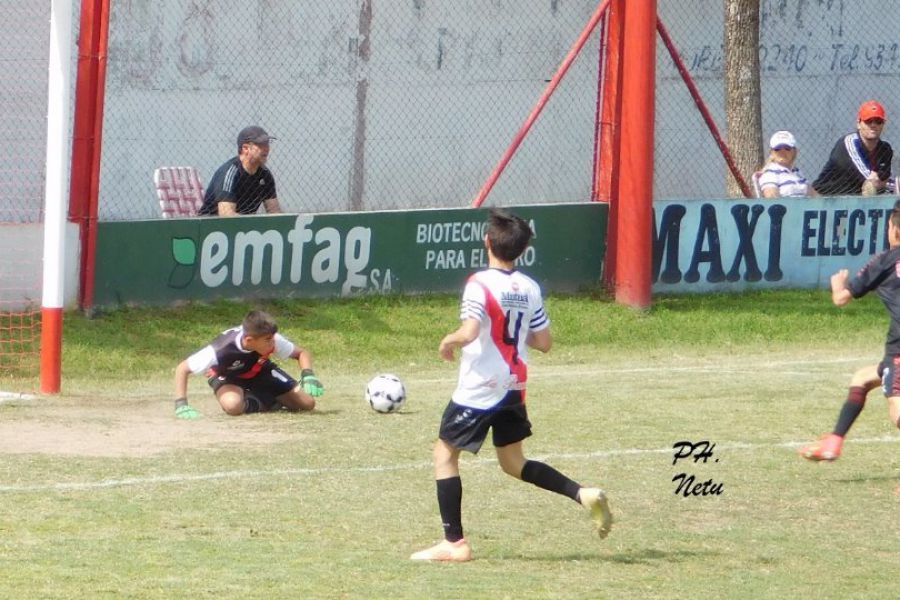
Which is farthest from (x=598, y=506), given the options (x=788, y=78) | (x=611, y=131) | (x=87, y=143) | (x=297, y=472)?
(x=788, y=78)

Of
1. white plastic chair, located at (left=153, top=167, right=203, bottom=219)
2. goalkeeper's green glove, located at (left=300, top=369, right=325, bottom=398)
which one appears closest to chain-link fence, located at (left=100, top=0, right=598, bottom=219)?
white plastic chair, located at (left=153, top=167, right=203, bottom=219)

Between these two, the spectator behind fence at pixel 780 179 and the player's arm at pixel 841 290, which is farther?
the spectator behind fence at pixel 780 179

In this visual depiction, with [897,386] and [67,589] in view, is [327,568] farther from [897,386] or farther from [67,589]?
[897,386]

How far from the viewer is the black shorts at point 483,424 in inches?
309

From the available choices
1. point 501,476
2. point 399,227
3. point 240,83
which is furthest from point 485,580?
point 240,83

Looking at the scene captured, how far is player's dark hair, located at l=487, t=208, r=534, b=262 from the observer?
310 inches

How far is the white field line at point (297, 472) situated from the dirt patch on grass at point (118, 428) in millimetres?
819

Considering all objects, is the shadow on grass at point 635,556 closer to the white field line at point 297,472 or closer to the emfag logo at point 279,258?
the white field line at point 297,472

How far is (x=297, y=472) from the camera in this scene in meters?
9.99

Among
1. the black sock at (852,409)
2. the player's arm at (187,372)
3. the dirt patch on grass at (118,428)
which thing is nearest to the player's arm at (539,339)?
the black sock at (852,409)

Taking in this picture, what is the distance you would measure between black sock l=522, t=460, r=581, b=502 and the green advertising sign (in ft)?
26.1

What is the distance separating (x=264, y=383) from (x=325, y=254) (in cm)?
461

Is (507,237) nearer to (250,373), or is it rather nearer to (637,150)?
(250,373)

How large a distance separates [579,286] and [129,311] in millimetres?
4883
